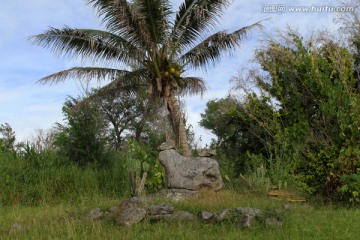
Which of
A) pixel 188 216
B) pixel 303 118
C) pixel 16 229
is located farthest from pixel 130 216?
pixel 303 118

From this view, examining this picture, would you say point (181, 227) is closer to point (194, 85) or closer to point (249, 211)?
point (249, 211)

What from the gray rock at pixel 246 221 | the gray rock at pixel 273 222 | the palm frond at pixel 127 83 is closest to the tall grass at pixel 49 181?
the palm frond at pixel 127 83

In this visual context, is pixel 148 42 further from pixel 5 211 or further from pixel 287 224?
pixel 287 224

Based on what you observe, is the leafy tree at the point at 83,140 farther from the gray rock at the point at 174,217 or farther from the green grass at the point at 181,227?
the gray rock at the point at 174,217

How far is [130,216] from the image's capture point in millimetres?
6930

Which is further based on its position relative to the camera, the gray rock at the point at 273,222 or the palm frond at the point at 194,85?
the palm frond at the point at 194,85

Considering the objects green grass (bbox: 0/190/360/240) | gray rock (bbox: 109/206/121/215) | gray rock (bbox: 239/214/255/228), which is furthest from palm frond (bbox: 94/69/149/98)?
gray rock (bbox: 239/214/255/228)

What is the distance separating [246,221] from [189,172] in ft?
12.3

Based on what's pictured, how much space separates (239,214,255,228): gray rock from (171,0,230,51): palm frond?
8626 mm

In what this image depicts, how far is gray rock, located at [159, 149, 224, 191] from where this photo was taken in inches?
403

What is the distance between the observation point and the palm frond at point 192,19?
1402cm

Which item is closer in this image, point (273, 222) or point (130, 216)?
point (273, 222)

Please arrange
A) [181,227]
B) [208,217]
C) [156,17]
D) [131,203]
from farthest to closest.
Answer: [156,17], [131,203], [208,217], [181,227]

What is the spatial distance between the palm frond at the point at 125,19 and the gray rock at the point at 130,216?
774 centimetres
